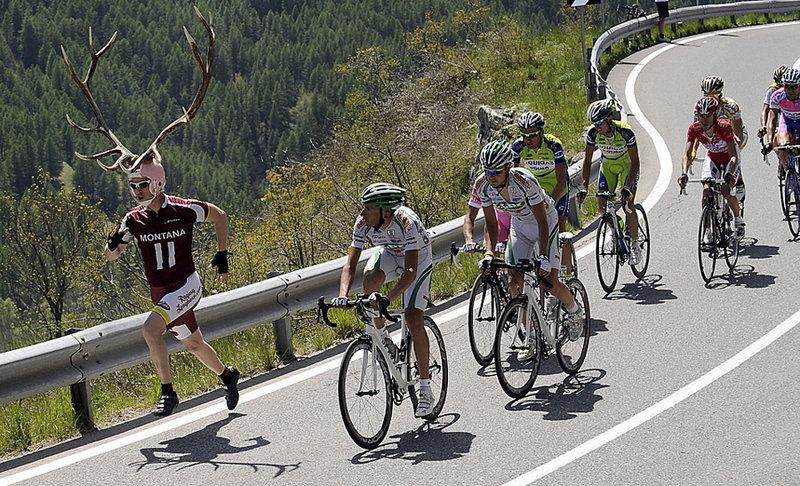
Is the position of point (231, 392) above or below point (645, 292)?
above

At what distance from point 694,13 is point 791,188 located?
22539mm

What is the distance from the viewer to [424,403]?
806cm

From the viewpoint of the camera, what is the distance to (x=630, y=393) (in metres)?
8.72

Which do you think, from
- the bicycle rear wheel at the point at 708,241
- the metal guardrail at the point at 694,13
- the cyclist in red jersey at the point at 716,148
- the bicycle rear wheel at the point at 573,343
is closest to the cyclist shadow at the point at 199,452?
the bicycle rear wheel at the point at 573,343

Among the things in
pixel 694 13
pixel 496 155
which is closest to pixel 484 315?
pixel 496 155

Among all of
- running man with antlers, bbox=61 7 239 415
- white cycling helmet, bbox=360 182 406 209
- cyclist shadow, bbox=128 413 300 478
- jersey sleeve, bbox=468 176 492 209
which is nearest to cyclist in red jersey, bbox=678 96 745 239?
jersey sleeve, bbox=468 176 492 209

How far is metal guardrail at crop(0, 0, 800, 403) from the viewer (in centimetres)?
821

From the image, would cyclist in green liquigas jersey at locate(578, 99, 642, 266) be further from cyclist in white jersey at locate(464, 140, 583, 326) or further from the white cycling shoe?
the white cycling shoe

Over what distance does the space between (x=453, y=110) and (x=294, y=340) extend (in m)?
18.3

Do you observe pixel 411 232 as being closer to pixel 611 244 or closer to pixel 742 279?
pixel 611 244

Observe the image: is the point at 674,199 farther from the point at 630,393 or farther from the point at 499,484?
the point at 499,484

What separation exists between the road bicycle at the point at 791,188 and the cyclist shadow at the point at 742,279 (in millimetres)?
1757

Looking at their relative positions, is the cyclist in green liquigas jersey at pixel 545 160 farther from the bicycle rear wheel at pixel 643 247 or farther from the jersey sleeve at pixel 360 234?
the jersey sleeve at pixel 360 234

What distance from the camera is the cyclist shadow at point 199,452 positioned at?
7625 millimetres
